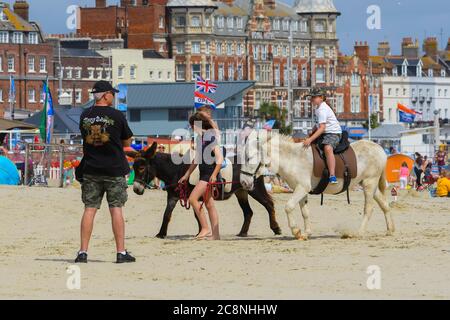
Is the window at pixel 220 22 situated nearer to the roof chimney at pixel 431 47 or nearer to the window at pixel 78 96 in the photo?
the window at pixel 78 96

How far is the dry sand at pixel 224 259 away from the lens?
581 inches

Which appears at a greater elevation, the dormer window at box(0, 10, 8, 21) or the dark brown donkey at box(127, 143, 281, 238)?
the dormer window at box(0, 10, 8, 21)

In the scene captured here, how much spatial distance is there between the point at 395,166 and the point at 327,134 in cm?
3140

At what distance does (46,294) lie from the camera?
14.4 m

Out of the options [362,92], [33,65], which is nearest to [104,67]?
[33,65]

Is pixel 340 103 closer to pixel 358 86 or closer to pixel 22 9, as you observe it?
pixel 358 86

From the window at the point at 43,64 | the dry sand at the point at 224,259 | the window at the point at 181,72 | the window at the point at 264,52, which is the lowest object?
the dry sand at the point at 224,259

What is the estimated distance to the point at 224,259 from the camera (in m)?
17.9

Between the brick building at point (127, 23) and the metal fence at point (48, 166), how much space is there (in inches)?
3709

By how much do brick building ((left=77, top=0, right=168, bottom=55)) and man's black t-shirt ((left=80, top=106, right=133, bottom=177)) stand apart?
116m

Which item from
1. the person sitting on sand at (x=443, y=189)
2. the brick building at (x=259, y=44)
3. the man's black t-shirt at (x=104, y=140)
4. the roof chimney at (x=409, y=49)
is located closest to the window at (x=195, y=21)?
the brick building at (x=259, y=44)

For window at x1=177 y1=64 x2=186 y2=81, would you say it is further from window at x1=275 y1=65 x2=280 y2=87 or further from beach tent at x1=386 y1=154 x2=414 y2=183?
beach tent at x1=386 y1=154 x2=414 y2=183

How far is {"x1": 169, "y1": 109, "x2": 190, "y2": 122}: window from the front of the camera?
368 feet

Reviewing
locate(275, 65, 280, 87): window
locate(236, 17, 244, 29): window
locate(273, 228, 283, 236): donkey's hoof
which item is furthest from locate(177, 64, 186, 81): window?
locate(273, 228, 283, 236): donkey's hoof
